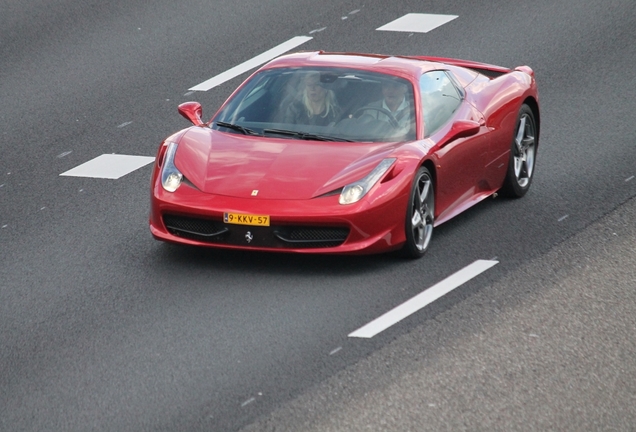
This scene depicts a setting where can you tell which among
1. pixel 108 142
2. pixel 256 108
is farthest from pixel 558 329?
pixel 108 142

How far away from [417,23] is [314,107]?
23.2 ft

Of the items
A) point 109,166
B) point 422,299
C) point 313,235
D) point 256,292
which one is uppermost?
point 313,235

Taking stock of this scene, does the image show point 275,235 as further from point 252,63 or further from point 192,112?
point 252,63

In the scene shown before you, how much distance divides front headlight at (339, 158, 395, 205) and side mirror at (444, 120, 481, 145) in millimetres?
953

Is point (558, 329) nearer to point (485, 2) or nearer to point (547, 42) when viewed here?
point (547, 42)

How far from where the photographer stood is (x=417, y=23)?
688 inches

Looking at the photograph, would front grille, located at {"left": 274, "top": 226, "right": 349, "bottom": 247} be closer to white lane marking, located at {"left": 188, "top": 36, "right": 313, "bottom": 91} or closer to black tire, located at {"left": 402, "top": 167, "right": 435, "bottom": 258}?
black tire, located at {"left": 402, "top": 167, "right": 435, "bottom": 258}

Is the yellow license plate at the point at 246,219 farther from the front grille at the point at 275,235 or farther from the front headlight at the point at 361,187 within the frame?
the front headlight at the point at 361,187

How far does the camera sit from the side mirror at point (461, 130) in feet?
34.7

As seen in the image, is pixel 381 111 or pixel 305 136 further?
pixel 381 111

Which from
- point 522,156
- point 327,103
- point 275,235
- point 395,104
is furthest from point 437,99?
point 275,235

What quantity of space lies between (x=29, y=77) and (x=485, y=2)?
6.03m

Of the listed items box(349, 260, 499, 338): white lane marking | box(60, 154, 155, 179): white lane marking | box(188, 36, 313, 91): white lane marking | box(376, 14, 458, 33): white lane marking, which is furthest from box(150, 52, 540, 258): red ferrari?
box(376, 14, 458, 33): white lane marking

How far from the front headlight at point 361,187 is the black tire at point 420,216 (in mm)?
266
